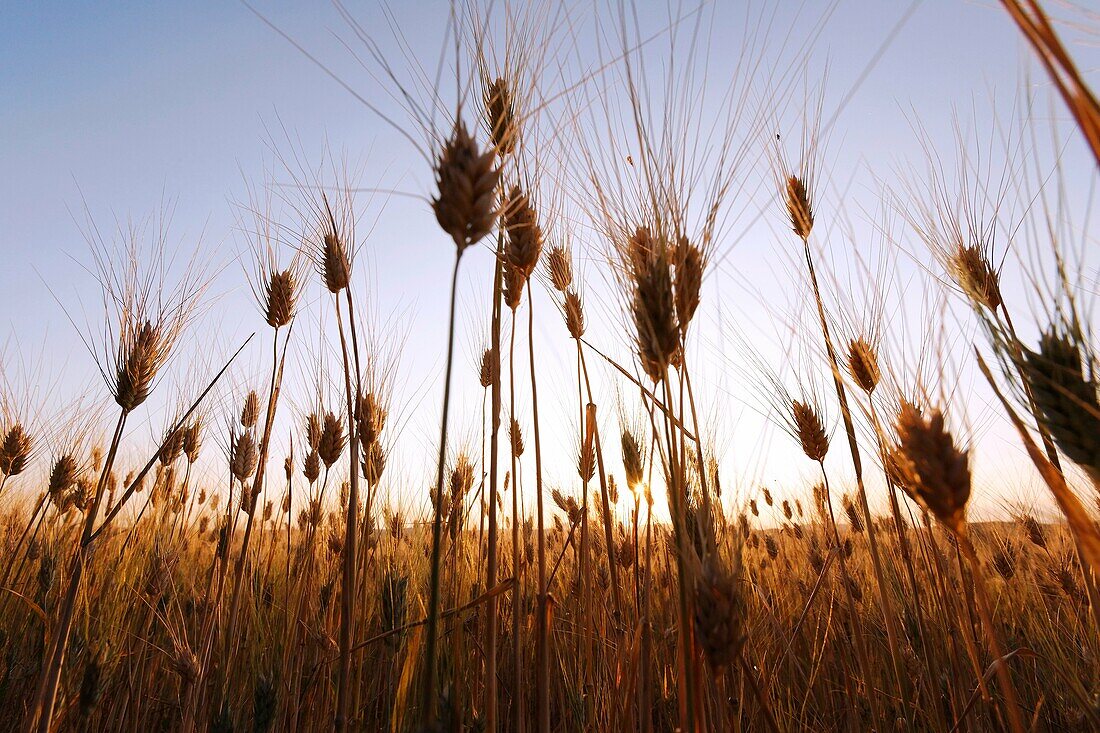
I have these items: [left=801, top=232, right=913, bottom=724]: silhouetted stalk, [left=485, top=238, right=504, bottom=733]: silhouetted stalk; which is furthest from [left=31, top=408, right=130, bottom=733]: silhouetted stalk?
[left=801, top=232, right=913, bottom=724]: silhouetted stalk

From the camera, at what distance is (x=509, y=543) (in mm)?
4578

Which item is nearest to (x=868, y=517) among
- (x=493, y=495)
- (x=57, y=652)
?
(x=493, y=495)

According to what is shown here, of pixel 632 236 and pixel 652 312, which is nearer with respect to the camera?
pixel 652 312

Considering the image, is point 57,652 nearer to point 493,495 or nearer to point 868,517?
point 493,495

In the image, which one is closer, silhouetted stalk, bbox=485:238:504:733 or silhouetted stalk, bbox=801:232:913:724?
silhouetted stalk, bbox=485:238:504:733

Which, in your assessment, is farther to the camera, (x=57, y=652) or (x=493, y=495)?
(x=57, y=652)

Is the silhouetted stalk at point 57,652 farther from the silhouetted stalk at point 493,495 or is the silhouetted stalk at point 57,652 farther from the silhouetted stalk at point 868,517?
the silhouetted stalk at point 868,517

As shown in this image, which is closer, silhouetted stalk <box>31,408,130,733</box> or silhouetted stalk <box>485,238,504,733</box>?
silhouetted stalk <box>485,238,504,733</box>

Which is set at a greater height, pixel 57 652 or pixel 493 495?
pixel 493 495

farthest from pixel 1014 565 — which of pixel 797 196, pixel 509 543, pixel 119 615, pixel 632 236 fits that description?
pixel 119 615

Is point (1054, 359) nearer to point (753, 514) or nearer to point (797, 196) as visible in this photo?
point (797, 196)

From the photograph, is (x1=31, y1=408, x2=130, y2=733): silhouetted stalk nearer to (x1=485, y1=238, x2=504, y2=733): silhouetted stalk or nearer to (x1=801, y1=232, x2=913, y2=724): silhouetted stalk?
(x1=485, y1=238, x2=504, y2=733): silhouetted stalk

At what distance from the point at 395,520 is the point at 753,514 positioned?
431 centimetres

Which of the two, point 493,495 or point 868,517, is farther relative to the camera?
point 868,517
